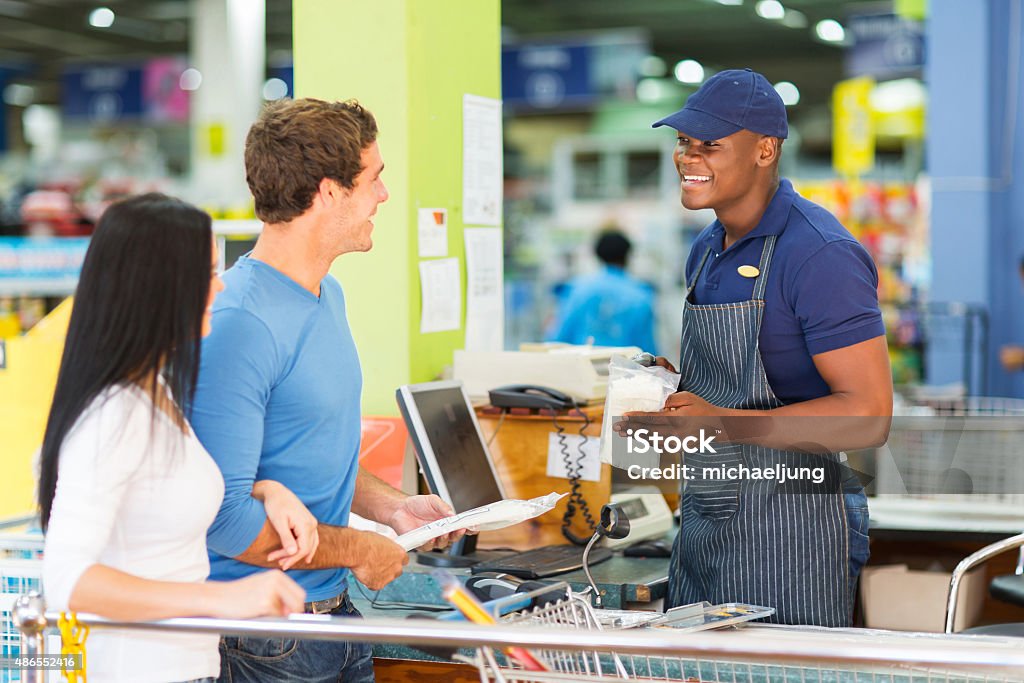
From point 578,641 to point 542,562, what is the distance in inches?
59.1

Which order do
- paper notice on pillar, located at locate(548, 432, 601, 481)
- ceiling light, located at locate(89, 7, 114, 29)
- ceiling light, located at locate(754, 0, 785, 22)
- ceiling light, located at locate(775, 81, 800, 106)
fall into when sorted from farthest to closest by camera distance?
1. ceiling light, located at locate(775, 81, 800, 106)
2. ceiling light, located at locate(89, 7, 114, 29)
3. ceiling light, located at locate(754, 0, 785, 22)
4. paper notice on pillar, located at locate(548, 432, 601, 481)

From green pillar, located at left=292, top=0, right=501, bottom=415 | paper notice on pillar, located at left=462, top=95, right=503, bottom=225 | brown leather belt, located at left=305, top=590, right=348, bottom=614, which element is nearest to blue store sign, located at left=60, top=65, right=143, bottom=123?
paper notice on pillar, located at left=462, top=95, right=503, bottom=225

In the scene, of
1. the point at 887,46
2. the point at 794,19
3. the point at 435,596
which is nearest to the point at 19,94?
the point at 794,19

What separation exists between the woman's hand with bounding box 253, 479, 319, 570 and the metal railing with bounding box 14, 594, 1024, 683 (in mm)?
222

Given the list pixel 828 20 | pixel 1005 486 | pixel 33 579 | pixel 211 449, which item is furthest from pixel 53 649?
pixel 828 20

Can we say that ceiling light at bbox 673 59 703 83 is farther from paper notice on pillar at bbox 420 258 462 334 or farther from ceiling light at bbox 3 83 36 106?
paper notice on pillar at bbox 420 258 462 334

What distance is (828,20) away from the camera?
1759 cm

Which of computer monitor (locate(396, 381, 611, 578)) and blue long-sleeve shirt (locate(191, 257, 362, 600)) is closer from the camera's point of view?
blue long-sleeve shirt (locate(191, 257, 362, 600))

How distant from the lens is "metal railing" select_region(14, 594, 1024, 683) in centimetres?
161

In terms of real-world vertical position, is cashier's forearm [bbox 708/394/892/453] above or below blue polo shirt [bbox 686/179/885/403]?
below

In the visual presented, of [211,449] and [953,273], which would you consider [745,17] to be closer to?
[953,273]

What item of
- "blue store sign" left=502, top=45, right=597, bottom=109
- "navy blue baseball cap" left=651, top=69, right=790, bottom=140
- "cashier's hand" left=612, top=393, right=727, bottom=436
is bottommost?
"cashier's hand" left=612, top=393, right=727, bottom=436

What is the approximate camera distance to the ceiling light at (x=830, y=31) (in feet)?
58.4

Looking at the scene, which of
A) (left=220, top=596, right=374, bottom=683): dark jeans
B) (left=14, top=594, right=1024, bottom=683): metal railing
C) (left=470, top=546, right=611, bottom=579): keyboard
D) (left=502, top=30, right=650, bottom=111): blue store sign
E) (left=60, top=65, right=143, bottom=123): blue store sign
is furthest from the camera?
(left=60, top=65, right=143, bottom=123): blue store sign
